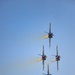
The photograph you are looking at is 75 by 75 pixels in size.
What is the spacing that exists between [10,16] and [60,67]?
1.95m

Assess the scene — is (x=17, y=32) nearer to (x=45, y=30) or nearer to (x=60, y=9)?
(x=45, y=30)

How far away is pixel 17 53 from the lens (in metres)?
5.25

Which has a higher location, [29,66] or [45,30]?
[45,30]

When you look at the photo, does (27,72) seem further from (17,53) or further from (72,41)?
(72,41)

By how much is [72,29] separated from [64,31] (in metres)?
0.26

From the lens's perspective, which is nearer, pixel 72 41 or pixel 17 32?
pixel 17 32

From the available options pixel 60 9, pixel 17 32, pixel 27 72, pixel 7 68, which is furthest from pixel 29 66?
pixel 60 9

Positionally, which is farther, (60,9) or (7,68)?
(60,9)

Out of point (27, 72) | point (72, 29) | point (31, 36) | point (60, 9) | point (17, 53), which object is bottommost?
point (27, 72)

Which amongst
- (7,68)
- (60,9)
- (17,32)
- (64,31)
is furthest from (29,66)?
(60,9)

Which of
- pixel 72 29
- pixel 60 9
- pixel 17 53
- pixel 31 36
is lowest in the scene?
pixel 17 53

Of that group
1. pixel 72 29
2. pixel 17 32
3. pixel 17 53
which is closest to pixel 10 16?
pixel 17 32

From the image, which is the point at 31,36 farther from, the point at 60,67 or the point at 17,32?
the point at 60,67

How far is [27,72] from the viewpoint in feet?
17.3
